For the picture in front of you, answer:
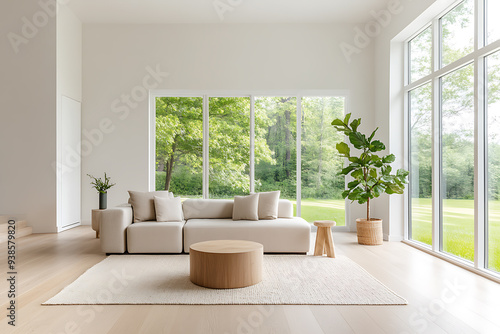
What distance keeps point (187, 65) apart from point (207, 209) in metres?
2.99

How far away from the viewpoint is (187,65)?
7.60m

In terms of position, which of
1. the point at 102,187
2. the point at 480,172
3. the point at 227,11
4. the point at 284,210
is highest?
the point at 227,11

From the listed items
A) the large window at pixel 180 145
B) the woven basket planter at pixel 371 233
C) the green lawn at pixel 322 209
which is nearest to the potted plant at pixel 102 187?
the large window at pixel 180 145

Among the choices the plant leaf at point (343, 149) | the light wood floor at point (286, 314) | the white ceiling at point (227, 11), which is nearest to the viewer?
the light wood floor at point (286, 314)

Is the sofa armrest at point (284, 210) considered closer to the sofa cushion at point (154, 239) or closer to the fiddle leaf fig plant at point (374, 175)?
the fiddle leaf fig plant at point (374, 175)

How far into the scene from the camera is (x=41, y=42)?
6.77 metres

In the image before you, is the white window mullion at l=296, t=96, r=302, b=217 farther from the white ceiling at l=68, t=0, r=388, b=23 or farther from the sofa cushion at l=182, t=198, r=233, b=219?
the sofa cushion at l=182, t=198, r=233, b=219

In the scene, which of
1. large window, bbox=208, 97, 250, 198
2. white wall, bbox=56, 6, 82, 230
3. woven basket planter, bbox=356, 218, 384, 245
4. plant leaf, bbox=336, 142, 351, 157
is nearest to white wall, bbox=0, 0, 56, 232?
white wall, bbox=56, 6, 82, 230

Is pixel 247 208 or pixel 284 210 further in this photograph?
pixel 284 210

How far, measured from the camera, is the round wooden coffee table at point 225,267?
371cm

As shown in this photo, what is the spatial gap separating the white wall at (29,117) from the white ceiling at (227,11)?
33.6 inches

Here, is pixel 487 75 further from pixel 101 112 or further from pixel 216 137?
pixel 101 112

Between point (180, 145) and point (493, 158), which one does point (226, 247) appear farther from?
point (180, 145)

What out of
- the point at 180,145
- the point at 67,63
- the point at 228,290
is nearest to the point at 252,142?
the point at 180,145
